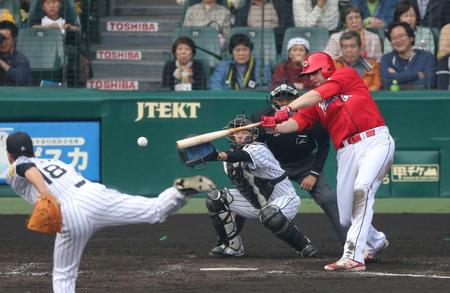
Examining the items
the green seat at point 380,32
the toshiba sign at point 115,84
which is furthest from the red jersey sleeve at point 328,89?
the toshiba sign at point 115,84

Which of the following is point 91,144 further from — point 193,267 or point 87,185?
point 87,185

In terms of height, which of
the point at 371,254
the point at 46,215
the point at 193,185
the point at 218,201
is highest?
the point at 193,185

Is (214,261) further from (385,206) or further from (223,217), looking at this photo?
(385,206)

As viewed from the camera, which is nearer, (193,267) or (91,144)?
(193,267)

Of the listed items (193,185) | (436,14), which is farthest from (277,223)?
(436,14)

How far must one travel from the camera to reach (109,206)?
7.37 metres

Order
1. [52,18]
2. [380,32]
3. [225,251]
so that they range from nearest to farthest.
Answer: [225,251] → [380,32] → [52,18]

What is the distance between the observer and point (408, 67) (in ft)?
42.3

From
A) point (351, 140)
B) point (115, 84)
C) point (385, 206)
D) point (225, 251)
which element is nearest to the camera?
point (351, 140)

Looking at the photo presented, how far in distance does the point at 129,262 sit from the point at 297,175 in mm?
1707

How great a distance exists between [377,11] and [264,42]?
1.52 m

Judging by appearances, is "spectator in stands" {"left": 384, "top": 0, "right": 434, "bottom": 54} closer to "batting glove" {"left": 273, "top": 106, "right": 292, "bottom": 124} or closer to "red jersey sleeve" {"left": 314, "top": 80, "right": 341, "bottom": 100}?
"red jersey sleeve" {"left": 314, "top": 80, "right": 341, "bottom": 100}

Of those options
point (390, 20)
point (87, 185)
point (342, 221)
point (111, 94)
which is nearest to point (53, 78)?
point (111, 94)

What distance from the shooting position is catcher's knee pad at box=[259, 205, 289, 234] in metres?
9.35
